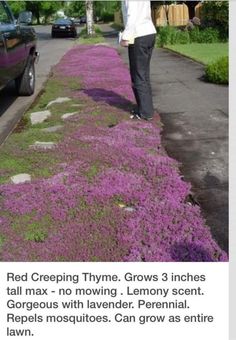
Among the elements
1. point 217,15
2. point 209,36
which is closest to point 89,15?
point 217,15

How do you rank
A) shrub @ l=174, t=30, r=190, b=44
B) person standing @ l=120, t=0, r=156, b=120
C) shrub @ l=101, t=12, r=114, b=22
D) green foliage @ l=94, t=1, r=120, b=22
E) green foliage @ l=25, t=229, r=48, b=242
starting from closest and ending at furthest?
1. green foliage @ l=25, t=229, r=48, b=242
2. person standing @ l=120, t=0, r=156, b=120
3. shrub @ l=174, t=30, r=190, b=44
4. green foliage @ l=94, t=1, r=120, b=22
5. shrub @ l=101, t=12, r=114, b=22

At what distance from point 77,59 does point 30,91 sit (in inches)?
291

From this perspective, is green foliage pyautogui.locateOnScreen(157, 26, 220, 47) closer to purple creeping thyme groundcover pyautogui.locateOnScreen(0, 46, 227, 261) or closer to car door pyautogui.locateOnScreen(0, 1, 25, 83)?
car door pyautogui.locateOnScreen(0, 1, 25, 83)

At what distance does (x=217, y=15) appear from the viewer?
1019 inches

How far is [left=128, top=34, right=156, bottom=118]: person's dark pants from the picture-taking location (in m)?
7.09

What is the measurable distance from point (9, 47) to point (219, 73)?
506 centimetres

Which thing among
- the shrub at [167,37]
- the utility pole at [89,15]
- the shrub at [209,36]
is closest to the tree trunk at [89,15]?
the utility pole at [89,15]

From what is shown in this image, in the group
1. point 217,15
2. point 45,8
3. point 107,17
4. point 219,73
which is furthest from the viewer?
point 45,8

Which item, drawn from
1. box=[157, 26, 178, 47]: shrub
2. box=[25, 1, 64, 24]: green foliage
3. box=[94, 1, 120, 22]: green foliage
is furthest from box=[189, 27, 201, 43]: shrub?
box=[25, 1, 64, 24]: green foliage

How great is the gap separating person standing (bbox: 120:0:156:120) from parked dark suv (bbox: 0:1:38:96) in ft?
6.85

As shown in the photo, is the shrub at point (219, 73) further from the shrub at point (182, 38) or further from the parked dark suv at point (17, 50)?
the shrub at point (182, 38)

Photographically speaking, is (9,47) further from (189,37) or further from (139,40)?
(189,37)
